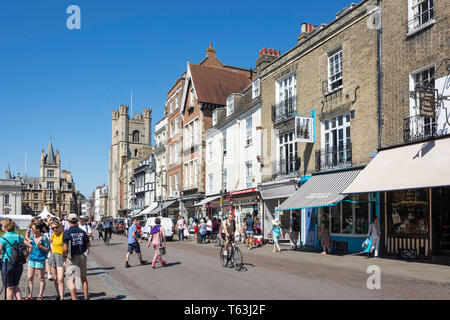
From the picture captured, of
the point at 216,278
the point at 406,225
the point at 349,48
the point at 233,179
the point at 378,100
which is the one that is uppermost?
the point at 349,48

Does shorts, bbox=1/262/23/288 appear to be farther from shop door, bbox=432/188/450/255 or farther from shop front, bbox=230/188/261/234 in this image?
shop front, bbox=230/188/261/234

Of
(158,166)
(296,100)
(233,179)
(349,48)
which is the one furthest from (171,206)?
(349,48)

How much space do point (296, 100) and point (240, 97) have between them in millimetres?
10813

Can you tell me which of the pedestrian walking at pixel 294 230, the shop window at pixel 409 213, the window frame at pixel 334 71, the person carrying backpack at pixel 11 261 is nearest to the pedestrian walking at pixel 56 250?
the person carrying backpack at pixel 11 261

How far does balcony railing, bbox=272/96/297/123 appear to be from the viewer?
23594 millimetres

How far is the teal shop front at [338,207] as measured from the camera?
57.7ft

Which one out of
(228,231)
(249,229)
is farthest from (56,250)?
(249,229)

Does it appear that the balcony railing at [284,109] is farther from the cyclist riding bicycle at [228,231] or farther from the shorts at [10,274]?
the shorts at [10,274]

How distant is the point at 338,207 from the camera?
65.9ft

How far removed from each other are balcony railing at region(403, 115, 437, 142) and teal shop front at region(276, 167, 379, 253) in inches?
110

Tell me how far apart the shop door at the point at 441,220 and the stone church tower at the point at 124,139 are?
3692 inches

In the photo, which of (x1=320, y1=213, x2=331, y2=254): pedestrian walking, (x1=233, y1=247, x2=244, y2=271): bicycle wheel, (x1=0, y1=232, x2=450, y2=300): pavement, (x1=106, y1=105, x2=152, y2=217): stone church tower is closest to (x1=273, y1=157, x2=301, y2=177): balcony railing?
(x1=320, y1=213, x2=331, y2=254): pedestrian walking

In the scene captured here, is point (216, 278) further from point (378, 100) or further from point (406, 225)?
point (378, 100)
